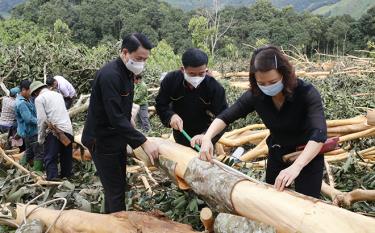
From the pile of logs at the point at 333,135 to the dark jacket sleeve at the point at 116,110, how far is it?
1.71 metres

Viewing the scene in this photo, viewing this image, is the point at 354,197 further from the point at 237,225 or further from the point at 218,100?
the point at 218,100

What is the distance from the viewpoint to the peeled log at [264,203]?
2207 mm

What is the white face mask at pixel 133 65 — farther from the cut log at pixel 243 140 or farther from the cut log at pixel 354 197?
the cut log at pixel 243 140

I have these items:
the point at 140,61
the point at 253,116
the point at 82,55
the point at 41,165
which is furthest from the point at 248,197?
the point at 82,55

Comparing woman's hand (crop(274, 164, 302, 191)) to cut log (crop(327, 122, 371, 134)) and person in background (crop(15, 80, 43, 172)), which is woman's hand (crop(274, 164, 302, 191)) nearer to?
cut log (crop(327, 122, 371, 134))

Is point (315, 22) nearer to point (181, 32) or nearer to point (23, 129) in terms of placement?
point (181, 32)

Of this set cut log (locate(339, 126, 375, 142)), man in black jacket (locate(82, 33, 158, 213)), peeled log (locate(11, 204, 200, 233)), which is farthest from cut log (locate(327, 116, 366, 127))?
peeled log (locate(11, 204, 200, 233))

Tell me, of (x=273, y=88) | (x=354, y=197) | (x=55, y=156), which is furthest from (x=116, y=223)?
(x=55, y=156)

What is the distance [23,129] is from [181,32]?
3224cm

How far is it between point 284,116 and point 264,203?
516 millimetres

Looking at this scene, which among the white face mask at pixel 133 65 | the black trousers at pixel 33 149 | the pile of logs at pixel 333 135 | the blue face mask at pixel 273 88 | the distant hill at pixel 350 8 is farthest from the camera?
the distant hill at pixel 350 8

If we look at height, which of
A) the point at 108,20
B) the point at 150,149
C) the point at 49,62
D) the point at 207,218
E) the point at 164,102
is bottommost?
the point at 108,20

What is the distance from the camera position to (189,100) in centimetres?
366

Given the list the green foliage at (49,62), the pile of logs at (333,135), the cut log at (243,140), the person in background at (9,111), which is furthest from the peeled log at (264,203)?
the green foliage at (49,62)
